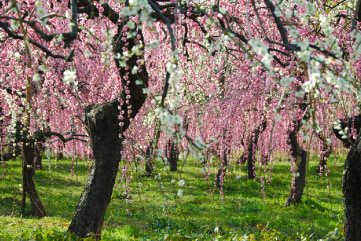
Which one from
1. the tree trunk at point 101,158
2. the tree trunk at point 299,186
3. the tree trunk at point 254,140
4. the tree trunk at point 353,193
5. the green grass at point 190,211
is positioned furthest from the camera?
the tree trunk at point 299,186

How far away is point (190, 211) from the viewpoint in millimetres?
9422

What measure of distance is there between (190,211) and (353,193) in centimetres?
604

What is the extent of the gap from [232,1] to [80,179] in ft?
33.2

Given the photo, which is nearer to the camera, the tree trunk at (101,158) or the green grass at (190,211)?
the tree trunk at (101,158)

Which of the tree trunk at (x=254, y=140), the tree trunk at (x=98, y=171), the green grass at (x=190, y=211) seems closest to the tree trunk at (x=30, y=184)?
the green grass at (x=190, y=211)

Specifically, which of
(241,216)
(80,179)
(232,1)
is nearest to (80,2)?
(232,1)

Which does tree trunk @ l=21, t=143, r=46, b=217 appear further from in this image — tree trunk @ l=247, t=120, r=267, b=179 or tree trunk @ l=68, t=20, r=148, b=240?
tree trunk @ l=247, t=120, r=267, b=179

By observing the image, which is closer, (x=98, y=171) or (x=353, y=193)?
(x=353, y=193)

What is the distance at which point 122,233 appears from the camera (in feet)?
23.8

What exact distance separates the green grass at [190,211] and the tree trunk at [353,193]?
116cm

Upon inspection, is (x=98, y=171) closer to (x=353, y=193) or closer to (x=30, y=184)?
(x=353, y=193)

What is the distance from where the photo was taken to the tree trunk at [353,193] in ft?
12.1

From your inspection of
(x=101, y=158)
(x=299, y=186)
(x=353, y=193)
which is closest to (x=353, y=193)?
(x=353, y=193)

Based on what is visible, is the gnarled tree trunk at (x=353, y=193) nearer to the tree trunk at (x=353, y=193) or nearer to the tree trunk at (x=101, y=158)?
the tree trunk at (x=353, y=193)
